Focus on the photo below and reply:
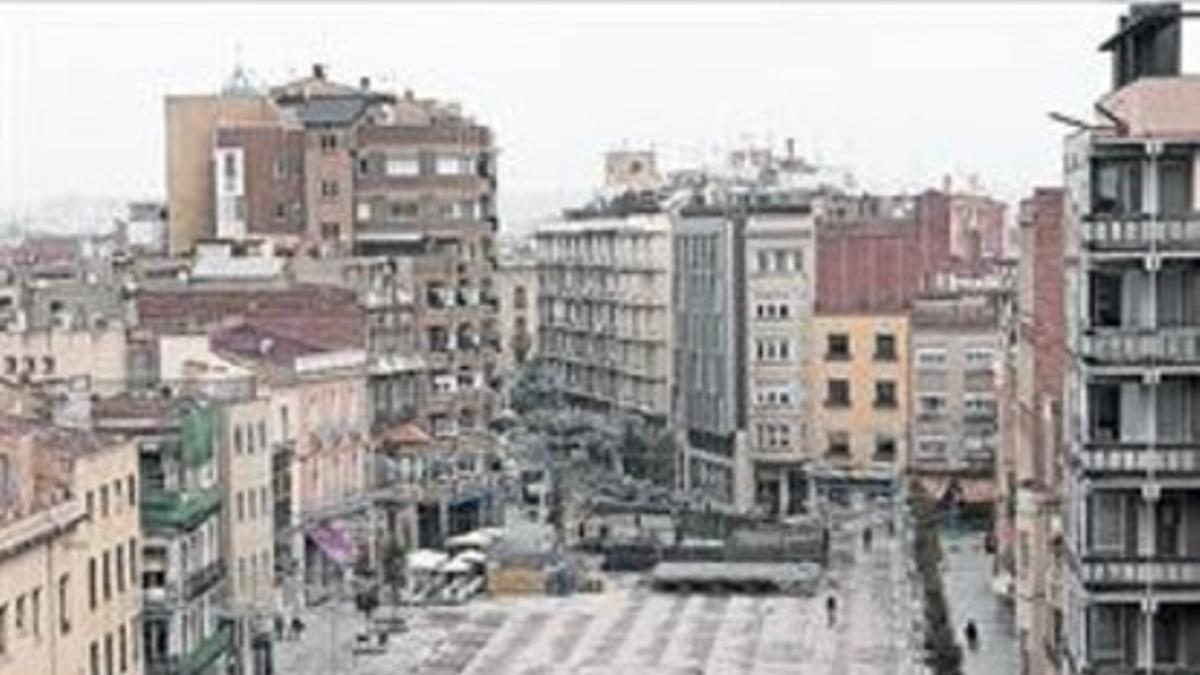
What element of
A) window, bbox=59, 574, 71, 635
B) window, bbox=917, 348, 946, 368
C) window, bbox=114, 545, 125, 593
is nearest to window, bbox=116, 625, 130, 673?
window, bbox=114, 545, 125, 593

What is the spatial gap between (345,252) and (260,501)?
49384mm

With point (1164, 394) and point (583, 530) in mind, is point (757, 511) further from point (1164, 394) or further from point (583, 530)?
point (1164, 394)

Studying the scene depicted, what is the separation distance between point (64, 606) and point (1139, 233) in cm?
2515

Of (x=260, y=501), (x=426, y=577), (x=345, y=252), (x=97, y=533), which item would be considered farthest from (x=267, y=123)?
(x=97, y=533)

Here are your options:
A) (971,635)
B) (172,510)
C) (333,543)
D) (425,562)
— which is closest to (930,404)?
(425,562)

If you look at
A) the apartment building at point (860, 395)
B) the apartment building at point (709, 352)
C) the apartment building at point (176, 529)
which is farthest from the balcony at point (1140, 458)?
the apartment building at point (709, 352)

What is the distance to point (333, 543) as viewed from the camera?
113312mm

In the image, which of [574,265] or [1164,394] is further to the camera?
[574,265]

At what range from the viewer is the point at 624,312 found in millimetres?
169500

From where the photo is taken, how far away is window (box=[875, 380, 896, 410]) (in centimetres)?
14325

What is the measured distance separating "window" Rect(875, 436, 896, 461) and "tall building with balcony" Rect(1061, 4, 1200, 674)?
297ft

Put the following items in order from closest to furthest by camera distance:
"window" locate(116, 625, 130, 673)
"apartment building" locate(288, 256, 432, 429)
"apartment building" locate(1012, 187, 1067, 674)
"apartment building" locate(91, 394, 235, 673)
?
"apartment building" locate(1012, 187, 1067, 674), "window" locate(116, 625, 130, 673), "apartment building" locate(91, 394, 235, 673), "apartment building" locate(288, 256, 432, 429)

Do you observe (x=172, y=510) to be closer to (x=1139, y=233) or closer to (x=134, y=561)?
(x=134, y=561)

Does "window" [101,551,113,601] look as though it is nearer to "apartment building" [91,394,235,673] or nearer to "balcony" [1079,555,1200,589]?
"apartment building" [91,394,235,673]
